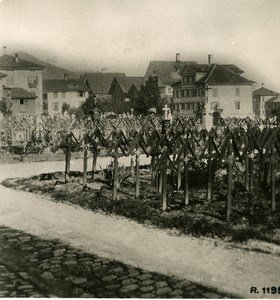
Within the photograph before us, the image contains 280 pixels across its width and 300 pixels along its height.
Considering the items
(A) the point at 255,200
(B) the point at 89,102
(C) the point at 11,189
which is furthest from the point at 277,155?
(B) the point at 89,102

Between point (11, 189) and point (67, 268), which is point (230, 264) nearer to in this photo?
point (67, 268)

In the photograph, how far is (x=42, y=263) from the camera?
6.28 metres

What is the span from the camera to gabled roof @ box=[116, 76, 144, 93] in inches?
3211

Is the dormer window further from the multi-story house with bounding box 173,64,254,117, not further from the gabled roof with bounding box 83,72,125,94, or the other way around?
the gabled roof with bounding box 83,72,125,94

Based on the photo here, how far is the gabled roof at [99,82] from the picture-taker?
297 feet

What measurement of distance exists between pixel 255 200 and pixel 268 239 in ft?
7.80

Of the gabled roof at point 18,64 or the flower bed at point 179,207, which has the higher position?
the gabled roof at point 18,64

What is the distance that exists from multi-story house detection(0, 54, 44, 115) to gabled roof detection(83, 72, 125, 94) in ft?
114

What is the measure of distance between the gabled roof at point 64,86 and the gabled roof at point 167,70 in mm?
12590

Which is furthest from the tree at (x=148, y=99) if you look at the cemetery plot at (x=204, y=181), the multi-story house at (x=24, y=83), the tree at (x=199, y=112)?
the cemetery plot at (x=204, y=181)

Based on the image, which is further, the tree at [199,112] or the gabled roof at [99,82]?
the gabled roof at [99,82]

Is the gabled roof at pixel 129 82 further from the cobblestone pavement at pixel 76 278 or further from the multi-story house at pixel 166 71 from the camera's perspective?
the cobblestone pavement at pixel 76 278

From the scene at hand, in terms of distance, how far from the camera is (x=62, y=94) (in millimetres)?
76562

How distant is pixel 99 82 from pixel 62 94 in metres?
16.8
